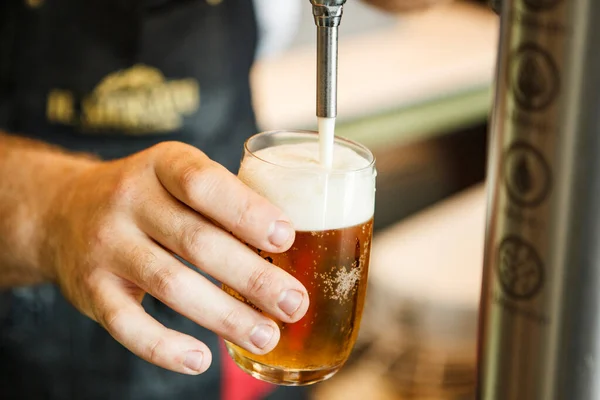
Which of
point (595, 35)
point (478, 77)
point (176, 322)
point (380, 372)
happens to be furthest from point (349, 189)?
point (478, 77)

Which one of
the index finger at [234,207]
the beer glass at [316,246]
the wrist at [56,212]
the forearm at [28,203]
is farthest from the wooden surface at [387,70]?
the index finger at [234,207]

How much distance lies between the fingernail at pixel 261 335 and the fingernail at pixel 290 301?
3 cm

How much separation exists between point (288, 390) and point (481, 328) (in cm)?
116

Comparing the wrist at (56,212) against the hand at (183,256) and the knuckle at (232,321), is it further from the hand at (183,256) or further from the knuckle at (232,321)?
the knuckle at (232,321)

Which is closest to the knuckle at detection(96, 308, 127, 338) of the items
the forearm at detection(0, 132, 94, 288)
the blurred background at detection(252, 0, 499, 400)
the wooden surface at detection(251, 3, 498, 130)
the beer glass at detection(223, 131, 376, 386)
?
the beer glass at detection(223, 131, 376, 386)

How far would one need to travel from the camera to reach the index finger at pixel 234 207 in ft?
2.18

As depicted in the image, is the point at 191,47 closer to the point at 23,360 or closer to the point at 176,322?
the point at 176,322

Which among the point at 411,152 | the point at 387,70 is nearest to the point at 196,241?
the point at 387,70

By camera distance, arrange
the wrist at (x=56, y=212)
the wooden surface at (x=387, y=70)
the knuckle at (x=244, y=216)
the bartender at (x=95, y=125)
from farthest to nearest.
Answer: the wooden surface at (x=387, y=70), the bartender at (x=95, y=125), the wrist at (x=56, y=212), the knuckle at (x=244, y=216)

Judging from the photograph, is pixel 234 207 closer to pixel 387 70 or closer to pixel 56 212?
pixel 56 212

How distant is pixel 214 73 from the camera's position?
156cm

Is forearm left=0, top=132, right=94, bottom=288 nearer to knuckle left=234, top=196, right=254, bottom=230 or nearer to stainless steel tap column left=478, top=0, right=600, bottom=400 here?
knuckle left=234, top=196, right=254, bottom=230

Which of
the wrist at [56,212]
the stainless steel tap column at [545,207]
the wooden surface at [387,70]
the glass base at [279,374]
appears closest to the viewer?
the stainless steel tap column at [545,207]

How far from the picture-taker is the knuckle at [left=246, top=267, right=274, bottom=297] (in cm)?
68
